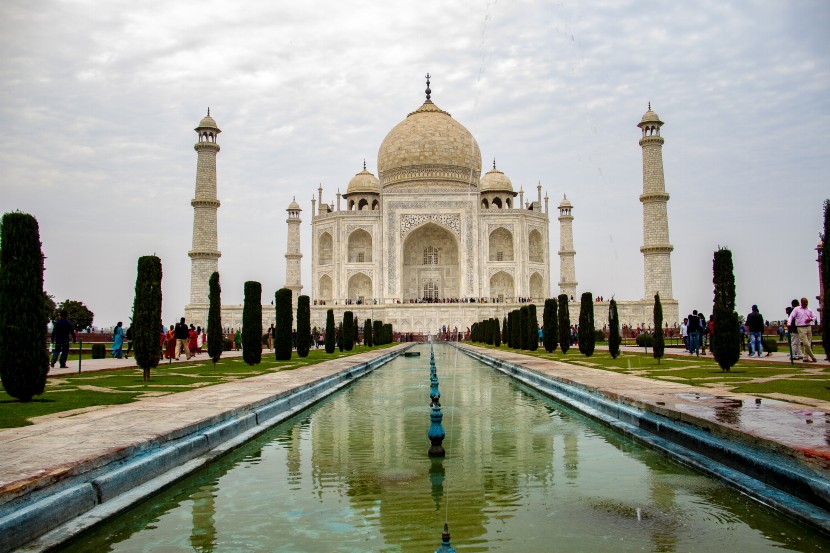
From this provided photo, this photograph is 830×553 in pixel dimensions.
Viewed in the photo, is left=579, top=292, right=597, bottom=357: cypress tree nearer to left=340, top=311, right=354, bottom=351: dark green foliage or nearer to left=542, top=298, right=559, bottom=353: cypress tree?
left=542, top=298, right=559, bottom=353: cypress tree

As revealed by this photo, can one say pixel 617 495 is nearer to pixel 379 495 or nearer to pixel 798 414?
pixel 379 495

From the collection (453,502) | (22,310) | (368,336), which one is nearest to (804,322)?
(453,502)

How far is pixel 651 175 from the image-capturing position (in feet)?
89.2

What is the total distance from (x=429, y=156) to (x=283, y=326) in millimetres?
23270

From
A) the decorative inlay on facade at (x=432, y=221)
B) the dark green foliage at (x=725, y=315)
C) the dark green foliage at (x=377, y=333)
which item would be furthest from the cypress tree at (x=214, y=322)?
the decorative inlay on facade at (x=432, y=221)

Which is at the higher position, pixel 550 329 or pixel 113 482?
A: pixel 550 329

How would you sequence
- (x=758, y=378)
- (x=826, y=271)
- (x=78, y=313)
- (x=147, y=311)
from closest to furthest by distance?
(x=826, y=271) < (x=758, y=378) < (x=147, y=311) < (x=78, y=313)

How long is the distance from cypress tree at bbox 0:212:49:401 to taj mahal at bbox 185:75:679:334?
22368 mm

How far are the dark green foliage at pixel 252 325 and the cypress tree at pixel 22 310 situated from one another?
550 centimetres

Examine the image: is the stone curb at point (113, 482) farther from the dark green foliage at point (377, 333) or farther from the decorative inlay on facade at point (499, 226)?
the decorative inlay on facade at point (499, 226)

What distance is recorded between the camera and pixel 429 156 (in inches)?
1399

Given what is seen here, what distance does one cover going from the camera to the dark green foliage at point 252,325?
38.0ft

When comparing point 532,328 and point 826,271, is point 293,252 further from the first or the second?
point 826,271

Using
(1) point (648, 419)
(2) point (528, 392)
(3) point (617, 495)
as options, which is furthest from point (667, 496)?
(2) point (528, 392)
